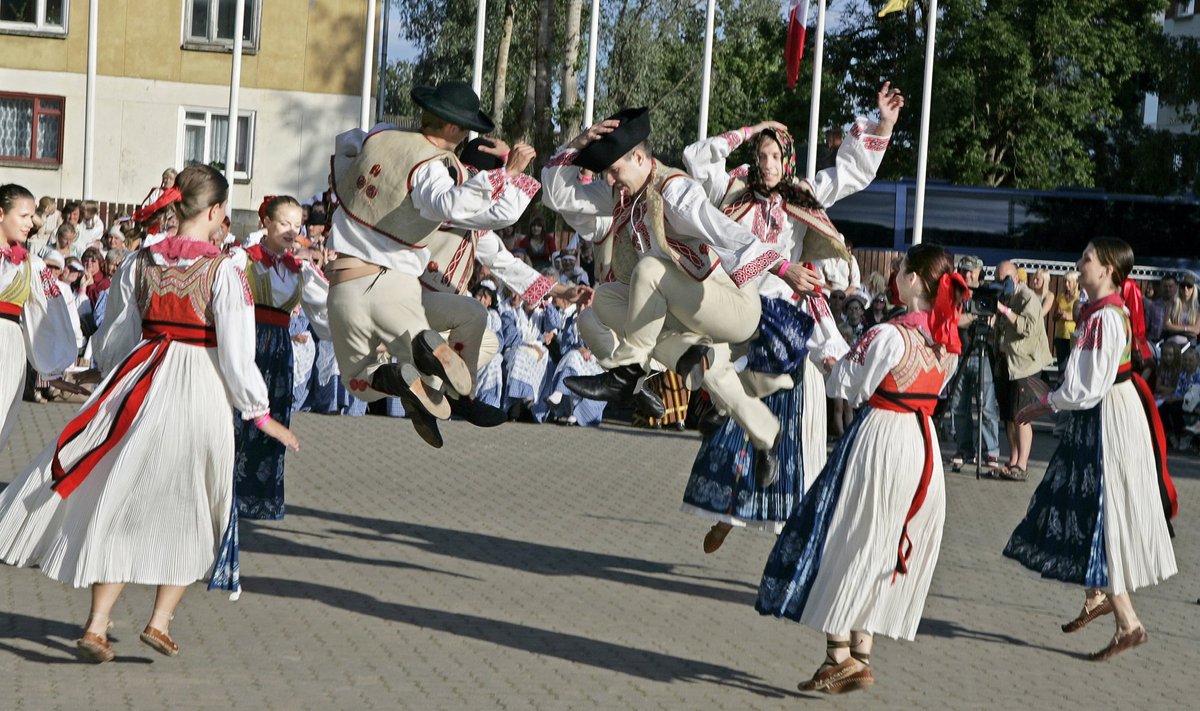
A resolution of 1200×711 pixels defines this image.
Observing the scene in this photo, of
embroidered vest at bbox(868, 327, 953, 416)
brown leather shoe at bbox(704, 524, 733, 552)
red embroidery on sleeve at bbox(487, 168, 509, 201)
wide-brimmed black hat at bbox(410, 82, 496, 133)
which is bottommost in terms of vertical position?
brown leather shoe at bbox(704, 524, 733, 552)

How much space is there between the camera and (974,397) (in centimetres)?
1299

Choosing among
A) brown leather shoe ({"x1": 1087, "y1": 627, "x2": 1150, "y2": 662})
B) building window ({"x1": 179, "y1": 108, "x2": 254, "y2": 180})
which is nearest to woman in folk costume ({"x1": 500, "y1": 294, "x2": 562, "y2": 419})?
brown leather shoe ({"x1": 1087, "y1": 627, "x2": 1150, "y2": 662})

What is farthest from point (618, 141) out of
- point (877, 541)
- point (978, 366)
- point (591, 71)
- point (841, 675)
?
point (591, 71)

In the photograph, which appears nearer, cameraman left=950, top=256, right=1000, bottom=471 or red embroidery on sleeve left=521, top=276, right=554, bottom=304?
red embroidery on sleeve left=521, top=276, right=554, bottom=304

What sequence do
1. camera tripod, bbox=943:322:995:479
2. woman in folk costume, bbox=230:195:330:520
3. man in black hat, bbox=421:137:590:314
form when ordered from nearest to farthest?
man in black hat, bbox=421:137:590:314 → woman in folk costume, bbox=230:195:330:520 → camera tripod, bbox=943:322:995:479

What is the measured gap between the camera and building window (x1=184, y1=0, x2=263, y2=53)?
2569cm

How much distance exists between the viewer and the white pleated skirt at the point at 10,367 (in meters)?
6.57

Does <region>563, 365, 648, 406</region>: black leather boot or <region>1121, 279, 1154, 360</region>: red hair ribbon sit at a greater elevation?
<region>1121, 279, 1154, 360</region>: red hair ribbon

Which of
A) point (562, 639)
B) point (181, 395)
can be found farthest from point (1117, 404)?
point (181, 395)

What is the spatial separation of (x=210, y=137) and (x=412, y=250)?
801 inches

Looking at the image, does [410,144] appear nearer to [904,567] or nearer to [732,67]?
[904,567]

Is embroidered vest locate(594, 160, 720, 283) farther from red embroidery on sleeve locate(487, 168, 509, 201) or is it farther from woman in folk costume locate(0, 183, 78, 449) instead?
woman in folk costume locate(0, 183, 78, 449)

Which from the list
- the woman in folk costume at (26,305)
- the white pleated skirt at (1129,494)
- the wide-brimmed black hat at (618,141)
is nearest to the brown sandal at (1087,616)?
the white pleated skirt at (1129,494)

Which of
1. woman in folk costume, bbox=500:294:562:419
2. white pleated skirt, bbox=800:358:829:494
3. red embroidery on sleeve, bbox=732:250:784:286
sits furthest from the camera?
woman in folk costume, bbox=500:294:562:419
